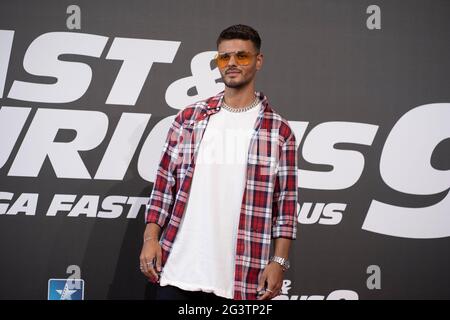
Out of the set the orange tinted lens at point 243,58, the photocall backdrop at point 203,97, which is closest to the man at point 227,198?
the orange tinted lens at point 243,58

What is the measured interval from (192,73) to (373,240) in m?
1.52

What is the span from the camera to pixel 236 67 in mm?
2781

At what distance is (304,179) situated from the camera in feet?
12.3

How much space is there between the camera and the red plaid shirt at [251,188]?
2654mm

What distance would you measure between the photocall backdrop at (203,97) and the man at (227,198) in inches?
34.9

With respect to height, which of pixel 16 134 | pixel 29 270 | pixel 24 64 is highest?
pixel 24 64

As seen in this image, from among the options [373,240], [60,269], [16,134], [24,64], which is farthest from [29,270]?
[373,240]

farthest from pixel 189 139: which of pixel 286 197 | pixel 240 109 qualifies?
pixel 286 197

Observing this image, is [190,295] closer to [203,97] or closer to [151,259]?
[151,259]

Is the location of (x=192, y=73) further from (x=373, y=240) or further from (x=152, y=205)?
(x=373, y=240)

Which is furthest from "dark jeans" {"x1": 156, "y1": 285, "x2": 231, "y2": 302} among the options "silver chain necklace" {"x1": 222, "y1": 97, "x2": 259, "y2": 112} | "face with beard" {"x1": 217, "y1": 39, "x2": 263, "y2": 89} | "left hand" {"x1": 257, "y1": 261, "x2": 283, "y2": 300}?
"face with beard" {"x1": 217, "y1": 39, "x2": 263, "y2": 89}

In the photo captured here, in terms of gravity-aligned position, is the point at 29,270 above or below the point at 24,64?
below

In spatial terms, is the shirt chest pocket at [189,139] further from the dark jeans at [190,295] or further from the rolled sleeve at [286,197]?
the dark jeans at [190,295]

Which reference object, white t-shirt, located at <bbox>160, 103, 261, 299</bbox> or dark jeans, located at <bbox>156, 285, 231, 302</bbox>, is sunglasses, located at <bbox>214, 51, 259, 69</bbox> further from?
dark jeans, located at <bbox>156, 285, 231, 302</bbox>
